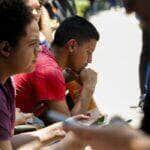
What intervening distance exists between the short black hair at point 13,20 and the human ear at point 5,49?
0.01 meters

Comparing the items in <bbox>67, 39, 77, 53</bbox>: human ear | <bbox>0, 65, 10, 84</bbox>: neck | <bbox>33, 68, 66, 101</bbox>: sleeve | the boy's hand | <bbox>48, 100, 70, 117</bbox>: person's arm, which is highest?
<bbox>0, 65, 10, 84</bbox>: neck

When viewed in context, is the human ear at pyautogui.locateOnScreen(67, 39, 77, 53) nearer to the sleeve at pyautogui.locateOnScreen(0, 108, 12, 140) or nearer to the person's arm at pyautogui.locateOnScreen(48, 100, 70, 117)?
the person's arm at pyautogui.locateOnScreen(48, 100, 70, 117)

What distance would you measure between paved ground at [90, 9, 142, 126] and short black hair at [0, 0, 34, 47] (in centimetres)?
67

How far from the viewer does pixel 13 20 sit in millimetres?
2410

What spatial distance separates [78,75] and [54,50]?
207mm

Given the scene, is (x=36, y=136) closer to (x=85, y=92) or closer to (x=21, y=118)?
(x=21, y=118)

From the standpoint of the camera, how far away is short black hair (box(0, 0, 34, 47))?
2.41 m

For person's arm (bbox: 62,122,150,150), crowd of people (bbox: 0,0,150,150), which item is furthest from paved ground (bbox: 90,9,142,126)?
person's arm (bbox: 62,122,150,150)

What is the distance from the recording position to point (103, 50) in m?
9.56

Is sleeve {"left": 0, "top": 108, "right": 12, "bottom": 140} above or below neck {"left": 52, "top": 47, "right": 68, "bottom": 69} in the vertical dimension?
below

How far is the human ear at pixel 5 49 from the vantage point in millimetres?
2453

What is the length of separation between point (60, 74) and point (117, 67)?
4.74 metres

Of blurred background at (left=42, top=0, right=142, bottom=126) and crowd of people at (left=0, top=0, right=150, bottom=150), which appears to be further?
blurred background at (left=42, top=0, right=142, bottom=126)

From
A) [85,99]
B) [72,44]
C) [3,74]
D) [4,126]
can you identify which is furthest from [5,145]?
[72,44]
